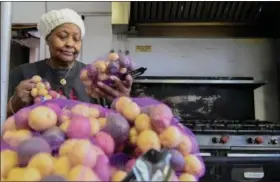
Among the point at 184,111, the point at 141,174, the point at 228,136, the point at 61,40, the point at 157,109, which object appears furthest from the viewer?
the point at 184,111

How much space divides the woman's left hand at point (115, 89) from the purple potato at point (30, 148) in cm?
41

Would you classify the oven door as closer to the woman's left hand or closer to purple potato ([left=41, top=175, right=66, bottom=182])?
the woman's left hand

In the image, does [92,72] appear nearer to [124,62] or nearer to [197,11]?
[124,62]

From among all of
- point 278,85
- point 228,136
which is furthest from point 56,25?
point 278,85

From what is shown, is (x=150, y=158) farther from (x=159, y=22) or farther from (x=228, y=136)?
(x=159, y=22)

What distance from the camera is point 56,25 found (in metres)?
1.33

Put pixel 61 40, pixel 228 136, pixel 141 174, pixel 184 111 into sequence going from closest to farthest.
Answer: pixel 141 174 → pixel 61 40 → pixel 228 136 → pixel 184 111

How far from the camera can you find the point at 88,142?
441mm

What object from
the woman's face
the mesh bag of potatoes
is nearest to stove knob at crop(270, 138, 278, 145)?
the woman's face

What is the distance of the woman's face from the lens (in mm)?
1288

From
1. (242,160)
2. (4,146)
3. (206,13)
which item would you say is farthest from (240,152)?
(4,146)

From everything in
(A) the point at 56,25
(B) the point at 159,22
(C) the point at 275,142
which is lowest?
(C) the point at 275,142

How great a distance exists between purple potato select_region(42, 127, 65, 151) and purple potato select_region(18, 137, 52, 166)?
0.5 inches

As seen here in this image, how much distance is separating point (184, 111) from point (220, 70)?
1.17 feet
